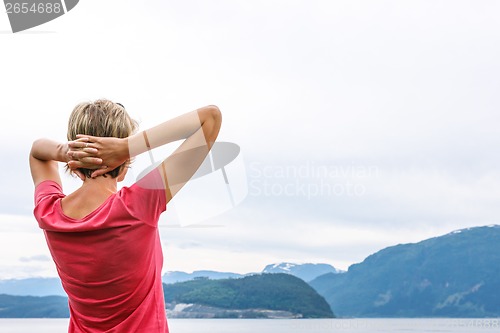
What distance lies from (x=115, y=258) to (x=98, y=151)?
30 centimetres

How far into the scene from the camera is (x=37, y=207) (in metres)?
2.04

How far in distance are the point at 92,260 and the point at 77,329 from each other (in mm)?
247

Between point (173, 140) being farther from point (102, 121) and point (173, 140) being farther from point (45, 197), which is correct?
point (45, 197)

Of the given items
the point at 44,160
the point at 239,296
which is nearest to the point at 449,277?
the point at 239,296

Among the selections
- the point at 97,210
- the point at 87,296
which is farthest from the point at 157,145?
the point at 87,296

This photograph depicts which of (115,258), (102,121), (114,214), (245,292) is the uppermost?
(102,121)

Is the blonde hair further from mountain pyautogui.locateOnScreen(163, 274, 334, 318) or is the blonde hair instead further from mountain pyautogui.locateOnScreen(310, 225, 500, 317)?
mountain pyautogui.locateOnScreen(310, 225, 500, 317)

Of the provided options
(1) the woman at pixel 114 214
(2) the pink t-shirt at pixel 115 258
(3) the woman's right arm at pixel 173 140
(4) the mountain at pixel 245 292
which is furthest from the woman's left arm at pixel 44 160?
(4) the mountain at pixel 245 292

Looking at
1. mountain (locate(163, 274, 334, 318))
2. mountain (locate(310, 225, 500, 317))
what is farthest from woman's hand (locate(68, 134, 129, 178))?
mountain (locate(310, 225, 500, 317))

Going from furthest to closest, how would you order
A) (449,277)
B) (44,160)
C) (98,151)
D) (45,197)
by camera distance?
(449,277) → (44,160) → (45,197) → (98,151)

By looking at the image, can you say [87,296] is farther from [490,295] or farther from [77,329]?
[490,295]

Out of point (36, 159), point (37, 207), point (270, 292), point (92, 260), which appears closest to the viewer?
point (92, 260)

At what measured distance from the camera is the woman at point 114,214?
1.78m

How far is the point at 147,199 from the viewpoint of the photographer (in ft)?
5.96
